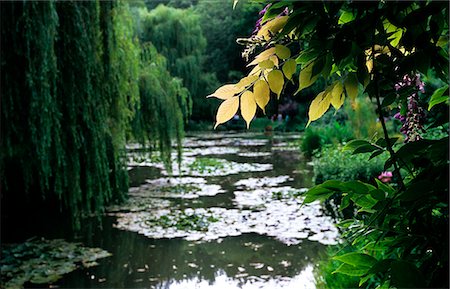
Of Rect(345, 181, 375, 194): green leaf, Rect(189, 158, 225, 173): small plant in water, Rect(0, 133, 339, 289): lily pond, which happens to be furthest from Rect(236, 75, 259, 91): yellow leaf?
Rect(189, 158, 225, 173): small plant in water

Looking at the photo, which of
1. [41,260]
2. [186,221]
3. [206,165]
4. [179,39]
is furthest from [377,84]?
[179,39]

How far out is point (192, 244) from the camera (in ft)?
16.1

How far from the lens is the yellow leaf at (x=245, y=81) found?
65 centimetres

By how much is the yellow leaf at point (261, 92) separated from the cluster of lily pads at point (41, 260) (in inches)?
141

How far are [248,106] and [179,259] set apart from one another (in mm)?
4035

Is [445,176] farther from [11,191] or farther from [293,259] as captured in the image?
A: [11,191]

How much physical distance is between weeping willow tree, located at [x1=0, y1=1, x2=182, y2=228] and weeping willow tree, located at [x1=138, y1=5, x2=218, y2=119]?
34.7 feet

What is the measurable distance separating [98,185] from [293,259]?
188cm

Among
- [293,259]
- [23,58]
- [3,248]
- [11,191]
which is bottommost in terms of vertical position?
[293,259]

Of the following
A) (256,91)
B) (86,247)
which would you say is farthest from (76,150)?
(256,91)

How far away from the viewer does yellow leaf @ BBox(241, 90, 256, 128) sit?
2.15 feet

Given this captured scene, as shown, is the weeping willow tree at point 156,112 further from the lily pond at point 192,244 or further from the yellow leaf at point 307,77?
the yellow leaf at point 307,77

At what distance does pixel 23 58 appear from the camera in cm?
356

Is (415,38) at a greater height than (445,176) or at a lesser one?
greater
